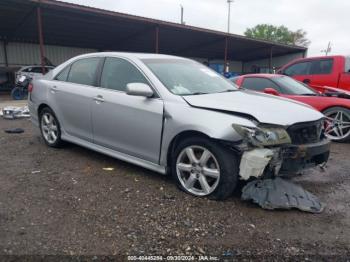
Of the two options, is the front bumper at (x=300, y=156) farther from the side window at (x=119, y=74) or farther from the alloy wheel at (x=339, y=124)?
the alloy wheel at (x=339, y=124)

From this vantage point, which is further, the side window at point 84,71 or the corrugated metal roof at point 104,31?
the corrugated metal roof at point 104,31

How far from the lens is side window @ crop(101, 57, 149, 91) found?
4017 mm

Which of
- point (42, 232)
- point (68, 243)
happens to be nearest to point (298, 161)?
point (68, 243)

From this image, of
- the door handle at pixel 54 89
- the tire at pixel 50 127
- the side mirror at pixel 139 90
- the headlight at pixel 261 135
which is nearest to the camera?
the headlight at pixel 261 135

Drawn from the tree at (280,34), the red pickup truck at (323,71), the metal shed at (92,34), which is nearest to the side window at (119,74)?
the red pickup truck at (323,71)

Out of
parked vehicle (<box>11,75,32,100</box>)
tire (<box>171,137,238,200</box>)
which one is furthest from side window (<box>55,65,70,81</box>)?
parked vehicle (<box>11,75,32,100</box>)

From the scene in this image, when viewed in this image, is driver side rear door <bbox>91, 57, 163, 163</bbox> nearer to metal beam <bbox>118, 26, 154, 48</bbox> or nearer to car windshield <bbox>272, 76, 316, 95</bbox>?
car windshield <bbox>272, 76, 316, 95</bbox>

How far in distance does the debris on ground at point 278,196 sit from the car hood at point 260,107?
669 millimetres

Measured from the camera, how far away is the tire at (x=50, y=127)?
5.16 m

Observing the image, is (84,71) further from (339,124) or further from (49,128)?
(339,124)

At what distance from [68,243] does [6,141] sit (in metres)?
4.24

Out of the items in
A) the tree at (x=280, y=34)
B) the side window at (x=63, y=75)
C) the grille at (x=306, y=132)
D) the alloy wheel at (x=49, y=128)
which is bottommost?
the alloy wheel at (x=49, y=128)

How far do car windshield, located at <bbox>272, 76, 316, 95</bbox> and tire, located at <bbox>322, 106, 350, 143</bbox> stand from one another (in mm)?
602

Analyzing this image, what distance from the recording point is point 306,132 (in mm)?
3508
